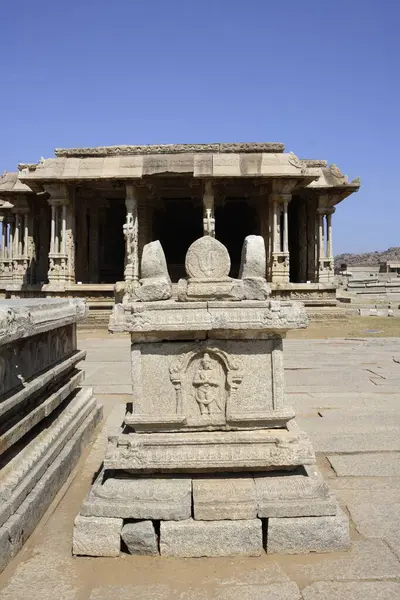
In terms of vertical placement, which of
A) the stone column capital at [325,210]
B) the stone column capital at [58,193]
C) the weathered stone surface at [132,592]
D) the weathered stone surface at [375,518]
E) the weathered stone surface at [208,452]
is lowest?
the weathered stone surface at [132,592]

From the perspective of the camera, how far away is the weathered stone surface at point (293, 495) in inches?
105

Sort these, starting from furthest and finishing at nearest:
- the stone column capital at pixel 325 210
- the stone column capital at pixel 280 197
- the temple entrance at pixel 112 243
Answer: the temple entrance at pixel 112 243 < the stone column capital at pixel 325 210 < the stone column capital at pixel 280 197

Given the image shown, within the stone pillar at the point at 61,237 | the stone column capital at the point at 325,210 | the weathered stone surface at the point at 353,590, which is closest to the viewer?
the weathered stone surface at the point at 353,590

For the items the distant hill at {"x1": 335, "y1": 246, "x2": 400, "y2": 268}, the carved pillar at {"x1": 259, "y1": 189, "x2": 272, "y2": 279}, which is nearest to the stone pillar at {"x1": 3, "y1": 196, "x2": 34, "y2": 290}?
the carved pillar at {"x1": 259, "y1": 189, "x2": 272, "y2": 279}

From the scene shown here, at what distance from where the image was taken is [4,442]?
286 cm

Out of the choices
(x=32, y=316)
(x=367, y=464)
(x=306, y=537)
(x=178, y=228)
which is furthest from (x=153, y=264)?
(x=178, y=228)

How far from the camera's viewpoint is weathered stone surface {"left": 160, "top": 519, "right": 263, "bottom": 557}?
261cm

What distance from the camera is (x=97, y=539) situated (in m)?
2.62

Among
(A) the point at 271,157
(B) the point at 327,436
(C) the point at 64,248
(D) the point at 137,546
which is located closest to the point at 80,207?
(C) the point at 64,248

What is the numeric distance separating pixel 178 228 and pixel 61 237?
9.32m

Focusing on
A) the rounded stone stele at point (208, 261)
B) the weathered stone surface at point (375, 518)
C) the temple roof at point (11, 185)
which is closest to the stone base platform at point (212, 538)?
the weathered stone surface at point (375, 518)

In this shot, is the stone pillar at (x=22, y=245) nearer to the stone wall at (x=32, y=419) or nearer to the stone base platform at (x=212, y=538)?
the stone wall at (x=32, y=419)

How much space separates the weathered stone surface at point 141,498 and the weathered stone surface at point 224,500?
0.22 feet

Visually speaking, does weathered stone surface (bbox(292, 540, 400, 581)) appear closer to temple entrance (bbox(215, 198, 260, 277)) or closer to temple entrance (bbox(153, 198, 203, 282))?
temple entrance (bbox(215, 198, 260, 277))
